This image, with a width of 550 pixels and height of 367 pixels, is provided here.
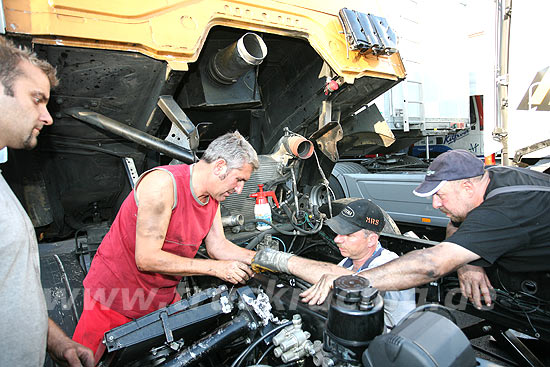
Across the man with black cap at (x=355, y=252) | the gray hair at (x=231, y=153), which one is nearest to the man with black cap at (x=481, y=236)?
the man with black cap at (x=355, y=252)

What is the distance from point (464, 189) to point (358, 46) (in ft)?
5.36

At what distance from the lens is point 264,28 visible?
262 centimetres

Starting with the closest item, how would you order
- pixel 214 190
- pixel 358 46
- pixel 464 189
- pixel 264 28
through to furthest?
pixel 464 189 < pixel 214 190 < pixel 264 28 < pixel 358 46

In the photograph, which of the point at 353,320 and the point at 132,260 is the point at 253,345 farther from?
the point at 132,260

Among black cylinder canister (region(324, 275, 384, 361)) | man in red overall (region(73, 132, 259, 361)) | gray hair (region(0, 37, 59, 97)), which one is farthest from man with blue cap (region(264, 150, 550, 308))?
gray hair (region(0, 37, 59, 97))

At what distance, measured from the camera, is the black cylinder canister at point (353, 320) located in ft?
3.61

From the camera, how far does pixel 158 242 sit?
70.8 inches

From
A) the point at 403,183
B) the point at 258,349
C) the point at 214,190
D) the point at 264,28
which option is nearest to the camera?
the point at 258,349

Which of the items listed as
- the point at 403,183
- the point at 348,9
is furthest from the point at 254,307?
the point at 403,183

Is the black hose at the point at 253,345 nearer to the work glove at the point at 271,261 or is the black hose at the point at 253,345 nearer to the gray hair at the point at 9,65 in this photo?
the work glove at the point at 271,261

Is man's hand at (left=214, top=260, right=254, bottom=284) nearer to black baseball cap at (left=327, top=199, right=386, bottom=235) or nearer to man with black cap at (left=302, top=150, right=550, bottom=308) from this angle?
man with black cap at (left=302, top=150, right=550, bottom=308)

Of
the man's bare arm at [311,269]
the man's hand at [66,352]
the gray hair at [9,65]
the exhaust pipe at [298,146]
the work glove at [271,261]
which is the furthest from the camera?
the exhaust pipe at [298,146]

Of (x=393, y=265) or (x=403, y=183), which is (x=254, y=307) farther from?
(x=403, y=183)

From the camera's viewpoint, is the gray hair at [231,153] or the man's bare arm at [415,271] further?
the gray hair at [231,153]
